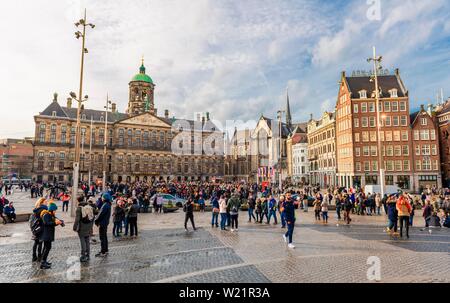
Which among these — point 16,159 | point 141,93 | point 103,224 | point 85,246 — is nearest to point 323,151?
point 141,93

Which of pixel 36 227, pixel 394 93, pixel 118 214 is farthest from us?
pixel 394 93

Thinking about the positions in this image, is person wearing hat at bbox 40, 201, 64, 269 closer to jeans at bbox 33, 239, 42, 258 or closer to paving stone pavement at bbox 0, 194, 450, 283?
paving stone pavement at bbox 0, 194, 450, 283

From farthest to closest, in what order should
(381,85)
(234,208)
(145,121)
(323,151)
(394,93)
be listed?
1. (145,121)
2. (323,151)
3. (381,85)
4. (394,93)
5. (234,208)

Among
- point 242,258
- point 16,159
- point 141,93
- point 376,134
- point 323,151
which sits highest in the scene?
point 141,93

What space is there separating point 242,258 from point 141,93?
294 ft

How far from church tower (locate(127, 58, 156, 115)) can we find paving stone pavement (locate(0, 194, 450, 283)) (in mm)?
81466

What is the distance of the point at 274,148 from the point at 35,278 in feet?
319

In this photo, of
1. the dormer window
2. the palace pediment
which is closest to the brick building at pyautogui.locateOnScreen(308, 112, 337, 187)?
the dormer window

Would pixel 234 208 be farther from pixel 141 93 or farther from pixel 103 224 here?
pixel 141 93

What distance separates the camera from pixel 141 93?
91.4 metres

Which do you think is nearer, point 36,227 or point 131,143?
point 36,227

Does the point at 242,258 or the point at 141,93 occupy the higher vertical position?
the point at 141,93

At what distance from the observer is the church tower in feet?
296
